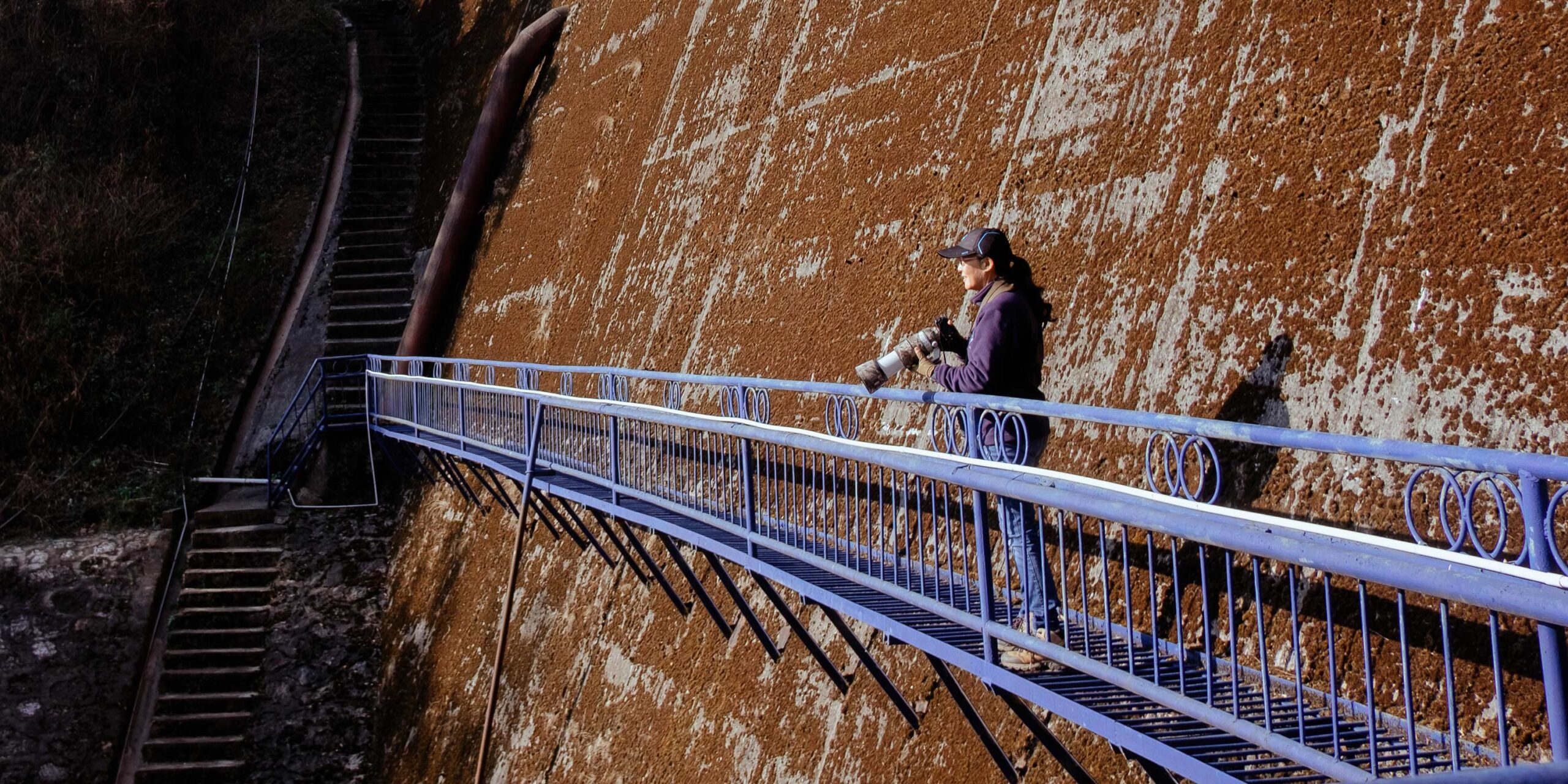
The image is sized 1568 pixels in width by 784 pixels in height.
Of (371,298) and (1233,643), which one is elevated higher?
(1233,643)

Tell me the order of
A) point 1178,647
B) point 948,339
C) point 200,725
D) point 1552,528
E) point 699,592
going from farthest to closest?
point 200,725
point 699,592
point 948,339
point 1178,647
point 1552,528

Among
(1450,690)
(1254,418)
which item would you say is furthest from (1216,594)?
(1450,690)

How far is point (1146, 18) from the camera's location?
23.0 ft

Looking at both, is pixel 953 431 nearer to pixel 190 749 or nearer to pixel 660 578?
pixel 660 578

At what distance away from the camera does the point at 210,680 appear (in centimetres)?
1575

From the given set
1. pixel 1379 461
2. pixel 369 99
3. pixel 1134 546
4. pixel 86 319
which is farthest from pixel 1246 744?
pixel 369 99

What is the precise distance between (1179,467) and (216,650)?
15.2 metres

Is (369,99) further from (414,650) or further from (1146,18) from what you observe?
(1146,18)

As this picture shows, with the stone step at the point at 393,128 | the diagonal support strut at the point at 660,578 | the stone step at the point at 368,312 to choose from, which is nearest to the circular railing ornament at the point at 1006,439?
the diagonal support strut at the point at 660,578

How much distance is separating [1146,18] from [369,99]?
20.1m

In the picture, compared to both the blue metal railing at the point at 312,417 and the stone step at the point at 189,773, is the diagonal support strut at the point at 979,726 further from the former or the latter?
the blue metal railing at the point at 312,417

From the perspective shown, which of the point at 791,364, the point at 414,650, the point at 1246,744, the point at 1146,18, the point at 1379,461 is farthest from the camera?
the point at 414,650

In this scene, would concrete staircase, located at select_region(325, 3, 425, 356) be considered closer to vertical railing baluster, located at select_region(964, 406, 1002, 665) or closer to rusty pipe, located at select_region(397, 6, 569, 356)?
rusty pipe, located at select_region(397, 6, 569, 356)

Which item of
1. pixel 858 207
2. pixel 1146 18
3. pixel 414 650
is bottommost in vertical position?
pixel 414 650
